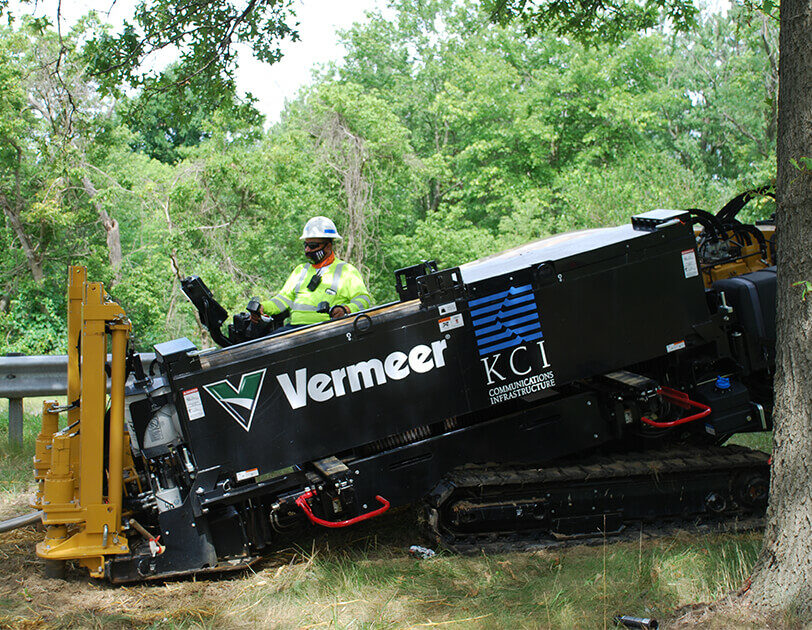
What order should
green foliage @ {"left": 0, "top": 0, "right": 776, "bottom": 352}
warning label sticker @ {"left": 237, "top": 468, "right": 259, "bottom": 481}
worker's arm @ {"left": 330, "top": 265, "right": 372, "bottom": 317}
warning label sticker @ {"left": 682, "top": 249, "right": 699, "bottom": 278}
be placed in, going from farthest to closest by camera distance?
green foliage @ {"left": 0, "top": 0, "right": 776, "bottom": 352}, worker's arm @ {"left": 330, "top": 265, "right": 372, "bottom": 317}, warning label sticker @ {"left": 682, "top": 249, "right": 699, "bottom": 278}, warning label sticker @ {"left": 237, "top": 468, "right": 259, "bottom": 481}

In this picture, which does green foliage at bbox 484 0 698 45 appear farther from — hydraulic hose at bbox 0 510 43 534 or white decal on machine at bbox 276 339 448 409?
hydraulic hose at bbox 0 510 43 534

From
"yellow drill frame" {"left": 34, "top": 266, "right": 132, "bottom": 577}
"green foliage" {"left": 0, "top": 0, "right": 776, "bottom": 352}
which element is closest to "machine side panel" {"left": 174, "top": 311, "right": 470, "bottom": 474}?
"yellow drill frame" {"left": 34, "top": 266, "right": 132, "bottom": 577}

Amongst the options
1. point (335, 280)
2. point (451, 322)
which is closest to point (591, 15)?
point (335, 280)

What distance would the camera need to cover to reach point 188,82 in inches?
323

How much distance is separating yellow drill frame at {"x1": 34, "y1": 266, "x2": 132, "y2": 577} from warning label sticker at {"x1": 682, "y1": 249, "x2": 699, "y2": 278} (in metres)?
3.99

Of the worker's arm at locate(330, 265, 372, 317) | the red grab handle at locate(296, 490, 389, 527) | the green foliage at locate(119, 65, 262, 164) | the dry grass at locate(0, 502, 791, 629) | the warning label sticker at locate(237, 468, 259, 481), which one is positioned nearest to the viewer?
the dry grass at locate(0, 502, 791, 629)

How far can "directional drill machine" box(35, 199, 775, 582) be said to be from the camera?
4.89 meters

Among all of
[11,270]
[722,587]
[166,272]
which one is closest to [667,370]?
[722,587]

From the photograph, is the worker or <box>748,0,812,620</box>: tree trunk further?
the worker

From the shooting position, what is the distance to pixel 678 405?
233 inches

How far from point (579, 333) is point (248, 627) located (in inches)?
114

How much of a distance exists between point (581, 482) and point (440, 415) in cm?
118

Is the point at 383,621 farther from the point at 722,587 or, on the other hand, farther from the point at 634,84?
the point at 634,84

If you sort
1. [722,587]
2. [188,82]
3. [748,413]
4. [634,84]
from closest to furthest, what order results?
1. [722,587]
2. [748,413]
3. [188,82]
4. [634,84]
